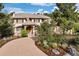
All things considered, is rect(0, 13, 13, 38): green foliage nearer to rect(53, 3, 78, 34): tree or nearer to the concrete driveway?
the concrete driveway

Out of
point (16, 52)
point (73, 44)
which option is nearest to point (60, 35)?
point (73, 44)

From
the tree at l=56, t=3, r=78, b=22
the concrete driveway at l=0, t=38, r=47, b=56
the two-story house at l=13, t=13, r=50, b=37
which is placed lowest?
the concrete driveway at l=0, t=38, r=47, b=56

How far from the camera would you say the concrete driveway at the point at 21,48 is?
5410mm

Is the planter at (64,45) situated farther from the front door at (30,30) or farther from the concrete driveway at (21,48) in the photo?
the front door at (30,30)

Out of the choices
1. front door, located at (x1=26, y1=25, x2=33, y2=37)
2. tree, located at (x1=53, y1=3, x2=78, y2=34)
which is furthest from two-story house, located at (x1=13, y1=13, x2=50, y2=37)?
tree, located at (x1=53, y1=3, x2=78, y2=34)

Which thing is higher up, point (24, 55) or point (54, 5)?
point (54, 5)

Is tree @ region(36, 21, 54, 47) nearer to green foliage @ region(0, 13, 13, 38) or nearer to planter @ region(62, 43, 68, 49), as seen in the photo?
planter @ region(62, 43, 68, 49)

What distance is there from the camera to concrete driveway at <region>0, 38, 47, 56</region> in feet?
17.7

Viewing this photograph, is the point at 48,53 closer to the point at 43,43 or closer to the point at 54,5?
the point at 43,43

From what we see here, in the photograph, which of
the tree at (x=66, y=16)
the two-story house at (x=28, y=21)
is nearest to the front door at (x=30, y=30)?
the two-story house at (x=28, y=21)

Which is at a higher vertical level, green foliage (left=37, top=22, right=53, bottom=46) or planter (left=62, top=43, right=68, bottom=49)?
green foliage (left=37, top=22, right=53, bottom=46)

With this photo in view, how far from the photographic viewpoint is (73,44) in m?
5.43

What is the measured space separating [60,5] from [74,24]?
26cm

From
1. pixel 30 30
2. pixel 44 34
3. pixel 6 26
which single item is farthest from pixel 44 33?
pixel 6 26
